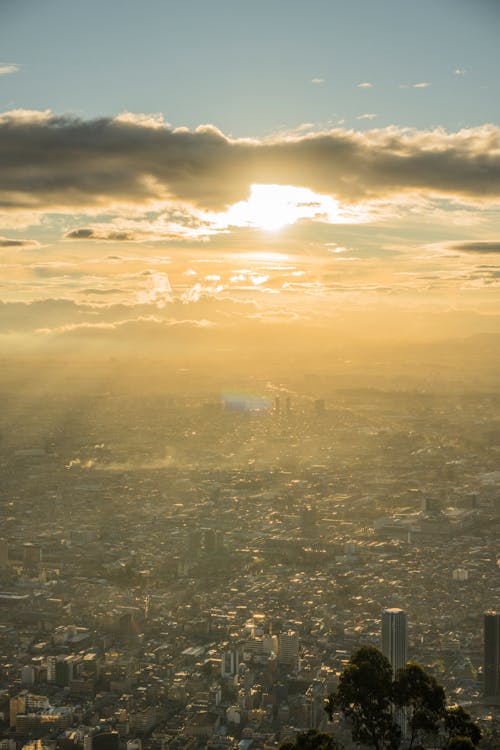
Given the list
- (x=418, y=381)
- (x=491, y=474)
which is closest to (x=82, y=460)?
(x=491, y=474)

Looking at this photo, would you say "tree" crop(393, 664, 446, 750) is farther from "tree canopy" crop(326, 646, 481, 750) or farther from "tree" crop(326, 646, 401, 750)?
"tree" crop(326, 646, 401, 750)

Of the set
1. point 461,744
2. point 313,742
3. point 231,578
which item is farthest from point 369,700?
point 231,578

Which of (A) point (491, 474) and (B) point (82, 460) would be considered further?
(B) point (82, 460)

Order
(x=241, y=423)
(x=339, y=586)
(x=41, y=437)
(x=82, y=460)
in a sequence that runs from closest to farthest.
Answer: (x=339, y=586)
(x=82, y=460)
(x=41, y=437)
(x=241, y=423)

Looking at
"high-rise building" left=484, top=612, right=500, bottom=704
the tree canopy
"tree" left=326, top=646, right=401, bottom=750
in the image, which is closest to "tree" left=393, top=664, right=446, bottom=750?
the tree canopy

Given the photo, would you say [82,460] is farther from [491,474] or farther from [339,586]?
[339,586]
